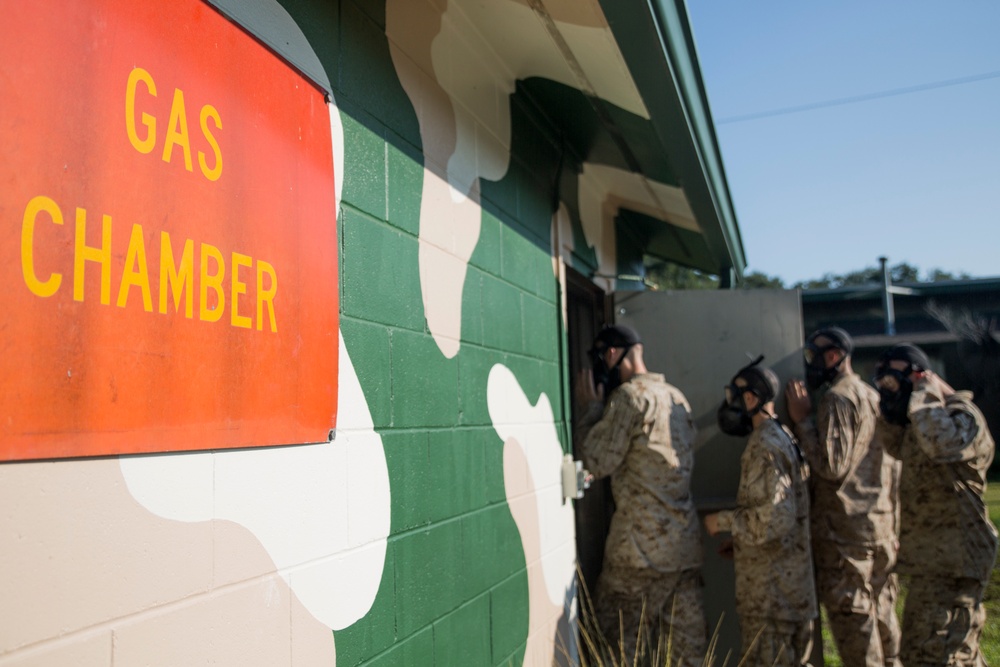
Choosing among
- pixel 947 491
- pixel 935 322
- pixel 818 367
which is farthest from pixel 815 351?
pixel 935 322

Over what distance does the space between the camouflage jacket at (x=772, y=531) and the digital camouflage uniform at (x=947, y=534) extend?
976 mm

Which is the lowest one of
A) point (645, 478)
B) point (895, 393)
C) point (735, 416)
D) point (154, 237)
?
point (645, 478)

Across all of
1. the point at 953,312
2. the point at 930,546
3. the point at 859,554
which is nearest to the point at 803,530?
the point at 859,554

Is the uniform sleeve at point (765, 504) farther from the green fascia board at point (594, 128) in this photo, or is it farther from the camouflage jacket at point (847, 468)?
the green fascia board at point (594, 128)

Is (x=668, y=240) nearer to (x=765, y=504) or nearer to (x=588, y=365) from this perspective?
(x=588, y=365)

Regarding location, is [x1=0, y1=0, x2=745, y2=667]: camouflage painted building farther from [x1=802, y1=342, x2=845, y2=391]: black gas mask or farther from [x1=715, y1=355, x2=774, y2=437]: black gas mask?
[x1=802, y1=342, x2=845, y2=391]: black gas mask

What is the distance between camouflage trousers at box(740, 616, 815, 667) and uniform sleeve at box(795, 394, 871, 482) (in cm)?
83

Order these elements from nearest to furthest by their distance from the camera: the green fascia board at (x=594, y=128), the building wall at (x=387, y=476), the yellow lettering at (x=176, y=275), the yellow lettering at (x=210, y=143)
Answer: the building wall at (x=387, y=476) < the yellow lettering at (x=176, y=275) < the yellow lettering at (x=210, y=143) < the green fascia board at (x=594, y=128)

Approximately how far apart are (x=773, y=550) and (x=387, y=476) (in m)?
2.61

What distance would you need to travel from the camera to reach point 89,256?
3.92 ft

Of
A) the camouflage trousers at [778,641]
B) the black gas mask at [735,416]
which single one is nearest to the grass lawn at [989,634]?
the camouflage trousers at [778,641]

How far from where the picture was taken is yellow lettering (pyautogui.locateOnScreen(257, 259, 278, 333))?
1583 millimetres

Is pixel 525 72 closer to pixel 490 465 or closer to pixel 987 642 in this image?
pixel 490 465

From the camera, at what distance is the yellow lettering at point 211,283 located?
4.65ft
